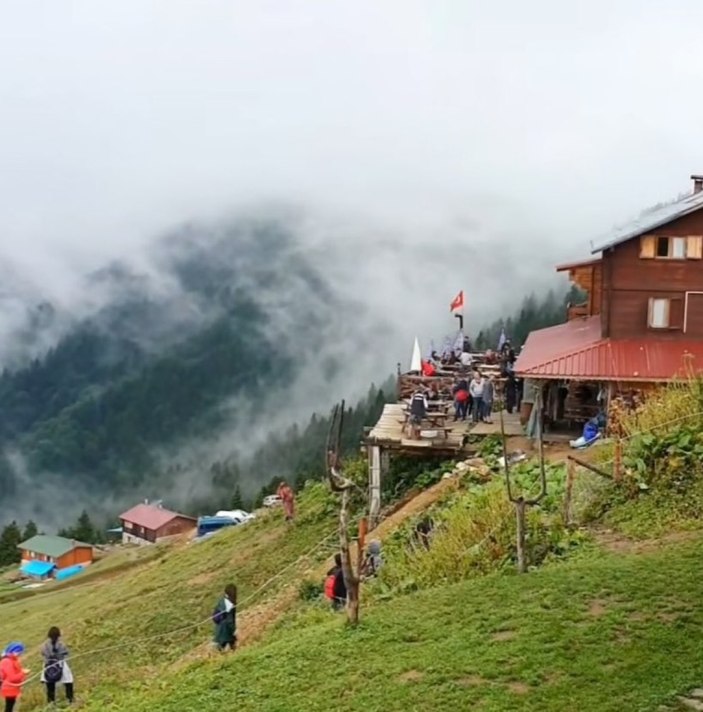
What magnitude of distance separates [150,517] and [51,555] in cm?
1915

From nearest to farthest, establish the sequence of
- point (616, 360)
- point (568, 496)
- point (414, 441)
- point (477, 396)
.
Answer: point (568, 496), point (414, 441), point (616, 360), point (477, 396)

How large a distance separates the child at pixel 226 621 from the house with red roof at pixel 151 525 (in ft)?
320

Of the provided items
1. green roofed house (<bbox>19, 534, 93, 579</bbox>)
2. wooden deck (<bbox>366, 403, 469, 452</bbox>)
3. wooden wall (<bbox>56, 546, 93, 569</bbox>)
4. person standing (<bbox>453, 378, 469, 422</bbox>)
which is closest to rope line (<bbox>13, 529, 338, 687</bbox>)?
wooden deck (<bbox>366, 403, 469, 452</bbox>)

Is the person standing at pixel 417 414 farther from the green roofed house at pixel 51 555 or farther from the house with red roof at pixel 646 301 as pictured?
the green roofed house at pixel 51 555

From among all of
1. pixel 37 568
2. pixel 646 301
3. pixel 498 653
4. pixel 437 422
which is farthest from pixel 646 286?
pixel 37 568

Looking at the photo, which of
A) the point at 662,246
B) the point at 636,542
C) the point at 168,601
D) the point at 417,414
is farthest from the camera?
the point at 662,246

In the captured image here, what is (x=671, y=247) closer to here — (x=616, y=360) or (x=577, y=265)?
(x=616, y=360)

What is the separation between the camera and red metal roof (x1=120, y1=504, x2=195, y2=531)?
11725 centimetres

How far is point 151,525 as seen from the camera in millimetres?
117688

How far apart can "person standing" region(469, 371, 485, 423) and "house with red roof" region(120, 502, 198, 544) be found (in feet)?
281

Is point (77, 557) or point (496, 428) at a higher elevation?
point (496, 428)

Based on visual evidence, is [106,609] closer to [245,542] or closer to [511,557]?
[245,542]

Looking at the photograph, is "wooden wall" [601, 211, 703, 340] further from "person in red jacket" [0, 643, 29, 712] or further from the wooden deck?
"person in red jacket" [0, 643, 29, 712]

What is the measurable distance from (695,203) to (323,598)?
64.9 ft
